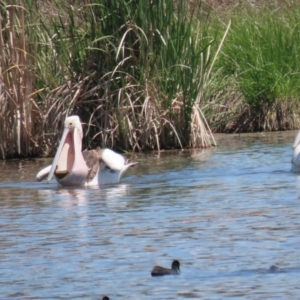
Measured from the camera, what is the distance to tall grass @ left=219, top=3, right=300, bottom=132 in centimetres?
1606

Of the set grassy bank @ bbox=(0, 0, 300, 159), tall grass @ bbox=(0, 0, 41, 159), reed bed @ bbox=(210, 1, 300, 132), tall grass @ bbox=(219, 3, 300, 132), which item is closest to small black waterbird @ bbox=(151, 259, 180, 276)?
grassy bank @ bbox=(0, 0, 300, 159)

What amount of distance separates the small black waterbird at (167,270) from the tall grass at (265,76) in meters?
9.80

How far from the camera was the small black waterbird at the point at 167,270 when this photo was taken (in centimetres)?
609

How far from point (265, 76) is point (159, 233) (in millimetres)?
8867

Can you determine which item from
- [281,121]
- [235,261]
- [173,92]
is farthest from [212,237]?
[281,121]

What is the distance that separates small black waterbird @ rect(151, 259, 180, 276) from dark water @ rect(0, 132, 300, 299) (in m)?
0.04

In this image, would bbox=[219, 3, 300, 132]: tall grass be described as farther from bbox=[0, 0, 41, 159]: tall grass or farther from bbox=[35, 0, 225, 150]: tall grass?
bbox=[0, 0, 41, 159]: tall grass

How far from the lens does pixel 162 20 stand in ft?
44.8

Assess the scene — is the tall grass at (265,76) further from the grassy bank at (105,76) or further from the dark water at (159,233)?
the dark water at (159,233)

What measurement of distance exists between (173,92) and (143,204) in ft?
15.4

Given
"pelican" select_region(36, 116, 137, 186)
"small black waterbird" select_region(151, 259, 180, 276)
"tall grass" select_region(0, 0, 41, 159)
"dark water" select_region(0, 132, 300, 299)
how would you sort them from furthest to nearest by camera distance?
"tall grass" select_region(0, 0, 41, 159) → "pelican" select_region(36, 116, 137, 186) → "small black waterbird" select_region(151, 259, 180, 276) → "dark water" select_region(0, 132, 300, 299)

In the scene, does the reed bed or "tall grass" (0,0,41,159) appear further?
the reed bed

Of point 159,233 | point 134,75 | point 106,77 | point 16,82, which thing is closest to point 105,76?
point 106,77

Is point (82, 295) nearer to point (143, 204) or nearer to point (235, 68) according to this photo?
point (143, 204)
